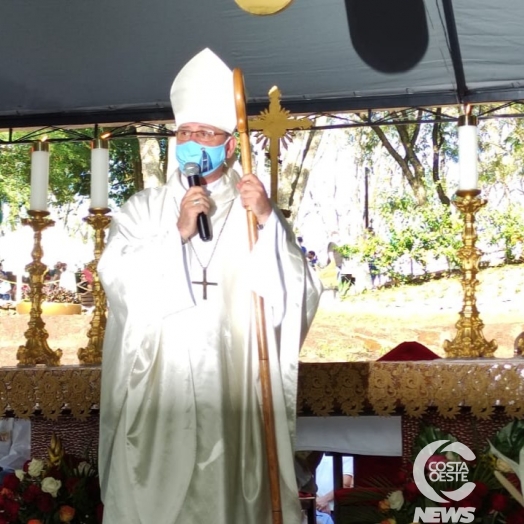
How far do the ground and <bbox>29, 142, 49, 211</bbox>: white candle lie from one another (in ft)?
24.2

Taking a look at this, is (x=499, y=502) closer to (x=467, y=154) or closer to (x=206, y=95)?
(x=206, y=95)

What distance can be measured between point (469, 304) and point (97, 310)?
1880 mm

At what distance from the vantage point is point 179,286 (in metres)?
2.87

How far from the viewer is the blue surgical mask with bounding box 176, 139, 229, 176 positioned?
303 centimetres

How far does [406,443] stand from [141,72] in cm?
306

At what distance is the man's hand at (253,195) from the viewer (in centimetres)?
286

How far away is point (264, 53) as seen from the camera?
562 centimetres

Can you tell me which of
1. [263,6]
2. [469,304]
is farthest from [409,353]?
[263,6]

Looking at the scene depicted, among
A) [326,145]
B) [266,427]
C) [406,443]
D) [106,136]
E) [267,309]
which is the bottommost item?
[406,443]

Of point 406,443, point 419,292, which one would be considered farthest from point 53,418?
point 419,292

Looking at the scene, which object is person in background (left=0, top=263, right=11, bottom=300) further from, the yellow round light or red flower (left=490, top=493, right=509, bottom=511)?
red flower (left=490, top=493, right=509, bottom=511)

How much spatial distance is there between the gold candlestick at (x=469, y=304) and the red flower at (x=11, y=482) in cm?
204

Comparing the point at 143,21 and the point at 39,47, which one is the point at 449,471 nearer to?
the point at 143,21

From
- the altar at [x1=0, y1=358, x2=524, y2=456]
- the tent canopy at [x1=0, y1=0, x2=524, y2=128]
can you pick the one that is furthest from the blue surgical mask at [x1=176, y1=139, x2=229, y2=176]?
the tent canopy at [x1=0, y1=0, x2=524, y2=128]
